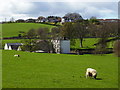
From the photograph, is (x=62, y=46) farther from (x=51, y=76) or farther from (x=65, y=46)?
(x=51, y=76)

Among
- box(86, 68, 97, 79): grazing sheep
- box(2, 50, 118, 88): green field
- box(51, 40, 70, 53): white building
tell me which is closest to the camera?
box(2, 50, 118, 88): green field

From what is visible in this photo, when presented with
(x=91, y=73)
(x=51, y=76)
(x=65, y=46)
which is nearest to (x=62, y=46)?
(x=65, y=46)

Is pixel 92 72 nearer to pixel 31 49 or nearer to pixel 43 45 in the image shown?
pixel 31 49

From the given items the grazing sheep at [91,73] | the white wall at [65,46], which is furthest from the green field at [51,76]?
the white wall at [65,46]

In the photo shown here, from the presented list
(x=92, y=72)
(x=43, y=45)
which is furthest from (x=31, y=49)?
(x=92, y=72)

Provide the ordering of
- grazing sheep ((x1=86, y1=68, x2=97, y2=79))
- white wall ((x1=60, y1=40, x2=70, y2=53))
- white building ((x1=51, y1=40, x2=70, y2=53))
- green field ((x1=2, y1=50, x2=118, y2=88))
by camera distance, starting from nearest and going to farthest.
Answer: green field ((x1=2, y1=50, x2=118, y2=88)), grazing sheep ((x1=86, y1=68, x2=97, y2=79)), white building ((x1=51, y1=40, x2=70, y2=53)), white wall ((x1=60, y1=40, x2=70, y2=53))

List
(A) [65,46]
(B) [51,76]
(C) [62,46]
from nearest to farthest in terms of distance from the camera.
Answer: (B) [51,76] < (A) [65,46] < (C) [62,46]

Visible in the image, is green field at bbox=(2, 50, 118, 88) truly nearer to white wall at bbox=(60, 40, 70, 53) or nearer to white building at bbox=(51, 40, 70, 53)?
white building at bbox=(51, 40, 70, 53)

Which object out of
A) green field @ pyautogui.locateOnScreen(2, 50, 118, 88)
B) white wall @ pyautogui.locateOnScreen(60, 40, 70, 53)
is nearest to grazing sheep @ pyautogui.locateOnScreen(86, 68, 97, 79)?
green field @ pyautogui.locateOnScreen(2, 50, 118, 88)

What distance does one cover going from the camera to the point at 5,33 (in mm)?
153500

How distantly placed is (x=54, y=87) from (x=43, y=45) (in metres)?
77.8

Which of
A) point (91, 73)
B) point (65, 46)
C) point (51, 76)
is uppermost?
point (65, 46)

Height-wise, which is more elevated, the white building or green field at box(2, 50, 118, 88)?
the white building

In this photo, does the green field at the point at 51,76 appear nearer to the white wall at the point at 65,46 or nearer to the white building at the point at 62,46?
the white building at the point at 62,46
